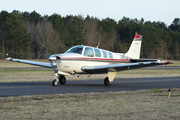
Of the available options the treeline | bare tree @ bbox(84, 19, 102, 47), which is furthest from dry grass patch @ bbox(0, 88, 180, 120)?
bare tree @ bbox(84, 19, 102, 47)

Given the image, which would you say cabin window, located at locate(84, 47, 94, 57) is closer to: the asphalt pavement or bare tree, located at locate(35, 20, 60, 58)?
the asphalt pavement

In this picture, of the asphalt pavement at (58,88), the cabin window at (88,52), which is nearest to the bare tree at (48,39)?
the cabin window at (88,52)

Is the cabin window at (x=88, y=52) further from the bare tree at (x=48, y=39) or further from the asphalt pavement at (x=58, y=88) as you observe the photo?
the bare tree at (x=48, y=39)

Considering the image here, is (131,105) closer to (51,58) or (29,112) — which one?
(29,112)

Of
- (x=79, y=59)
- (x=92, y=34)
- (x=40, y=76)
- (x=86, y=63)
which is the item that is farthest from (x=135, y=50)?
(x=92, y=34)

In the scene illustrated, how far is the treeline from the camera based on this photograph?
6981cm

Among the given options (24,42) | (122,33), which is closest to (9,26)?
(24,42)

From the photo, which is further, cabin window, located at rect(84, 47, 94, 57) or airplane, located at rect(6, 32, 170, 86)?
cabin window, located at rect(84, 47, 94, 57)

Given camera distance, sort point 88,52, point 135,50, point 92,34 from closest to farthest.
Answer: point 88,52 → point 135,50 → point 92,34

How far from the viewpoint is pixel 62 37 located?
242 feet

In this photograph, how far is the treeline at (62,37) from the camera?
6981 centimetres

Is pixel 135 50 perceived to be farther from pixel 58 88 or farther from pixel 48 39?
pixel 48 39

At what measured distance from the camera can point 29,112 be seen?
7672 millimetres

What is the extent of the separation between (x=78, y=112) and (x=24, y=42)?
65.0 m
